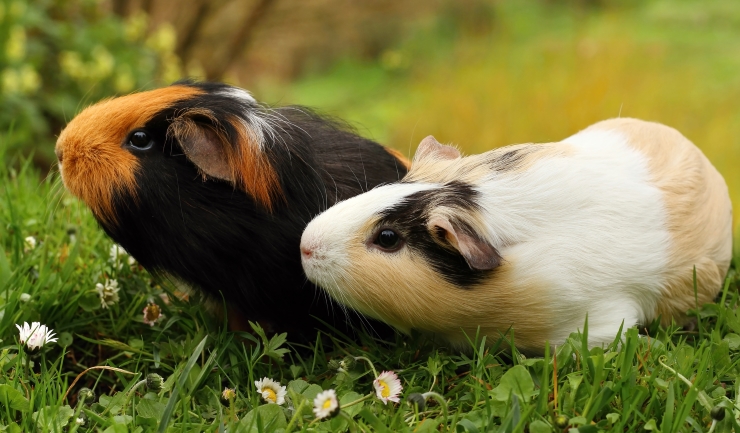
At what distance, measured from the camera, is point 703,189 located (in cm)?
234

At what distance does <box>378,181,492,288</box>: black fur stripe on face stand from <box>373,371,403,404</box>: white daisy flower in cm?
30

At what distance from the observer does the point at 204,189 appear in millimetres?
2102

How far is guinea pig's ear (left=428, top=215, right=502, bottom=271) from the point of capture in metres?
1.90

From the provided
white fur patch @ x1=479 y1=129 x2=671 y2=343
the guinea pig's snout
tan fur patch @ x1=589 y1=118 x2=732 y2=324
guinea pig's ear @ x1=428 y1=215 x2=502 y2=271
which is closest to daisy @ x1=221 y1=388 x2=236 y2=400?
the guinea pig's snout

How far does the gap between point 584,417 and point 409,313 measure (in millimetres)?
514

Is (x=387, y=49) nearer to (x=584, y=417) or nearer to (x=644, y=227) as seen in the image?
(x=644, y=227)

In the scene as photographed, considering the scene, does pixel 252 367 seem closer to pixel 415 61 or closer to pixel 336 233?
pixel 336 233

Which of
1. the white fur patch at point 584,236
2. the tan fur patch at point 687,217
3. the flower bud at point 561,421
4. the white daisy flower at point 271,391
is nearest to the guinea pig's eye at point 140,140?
the white daisy flower at point 271,391

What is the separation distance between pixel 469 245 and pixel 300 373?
0.69 meters

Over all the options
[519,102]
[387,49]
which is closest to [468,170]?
[519,102]

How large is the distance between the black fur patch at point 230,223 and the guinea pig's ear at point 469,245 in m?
0.42

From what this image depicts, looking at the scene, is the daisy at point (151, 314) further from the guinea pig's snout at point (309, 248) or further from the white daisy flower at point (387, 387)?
the white daisy flower at point (387, 387)

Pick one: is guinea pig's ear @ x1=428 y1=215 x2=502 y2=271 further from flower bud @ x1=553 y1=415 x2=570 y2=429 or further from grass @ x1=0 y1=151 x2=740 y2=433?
flower bud @ x1=553 y1=415 x2=570 y2=429

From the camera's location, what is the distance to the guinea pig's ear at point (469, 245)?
1898 mm
